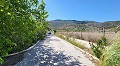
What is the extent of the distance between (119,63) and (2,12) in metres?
4.30

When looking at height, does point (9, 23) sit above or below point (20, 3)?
below

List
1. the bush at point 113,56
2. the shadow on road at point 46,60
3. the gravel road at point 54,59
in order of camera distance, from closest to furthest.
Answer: the bush at point 113,56
the shadow on road at point 46,60
the gravel road at point 54,59

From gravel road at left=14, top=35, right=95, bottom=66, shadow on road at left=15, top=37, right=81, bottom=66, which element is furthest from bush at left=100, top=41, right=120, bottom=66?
shadow on road at left=15, top=37, right=81, bottom=66

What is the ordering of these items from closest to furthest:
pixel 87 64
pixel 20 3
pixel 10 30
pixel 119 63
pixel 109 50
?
1. pixel 119 63
2. pixel 109 50
3. pixel 10 30
4. pixel 20 3
5. pixel 87 64

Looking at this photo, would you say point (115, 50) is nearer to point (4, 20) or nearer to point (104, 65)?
point (104, 65)

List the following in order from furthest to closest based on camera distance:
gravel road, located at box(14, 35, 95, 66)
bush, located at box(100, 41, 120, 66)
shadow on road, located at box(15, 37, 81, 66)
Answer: gravel road, located at box(14, 35, 95, 66)
shadow on road, located at box(15, 37, 81, 66)
bush, located at box(100, 41, 120, 66)

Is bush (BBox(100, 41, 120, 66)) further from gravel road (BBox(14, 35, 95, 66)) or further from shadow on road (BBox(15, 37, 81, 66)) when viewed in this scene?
shadow on road (BBox(15, 37, 81, 66))

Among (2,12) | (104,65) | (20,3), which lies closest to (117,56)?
(104,65)

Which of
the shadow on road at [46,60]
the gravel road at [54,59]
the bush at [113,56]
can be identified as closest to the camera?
the bush at [113,56]

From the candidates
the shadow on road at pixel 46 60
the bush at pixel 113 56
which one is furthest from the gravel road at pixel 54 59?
the bush at pixel 113 56

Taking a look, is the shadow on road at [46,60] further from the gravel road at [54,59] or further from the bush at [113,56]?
the bush at [113,56]

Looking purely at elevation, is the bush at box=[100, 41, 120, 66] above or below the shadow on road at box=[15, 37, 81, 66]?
above

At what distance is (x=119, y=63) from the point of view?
288 inches

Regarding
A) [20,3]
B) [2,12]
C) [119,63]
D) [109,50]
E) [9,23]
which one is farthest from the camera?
[20,3]
